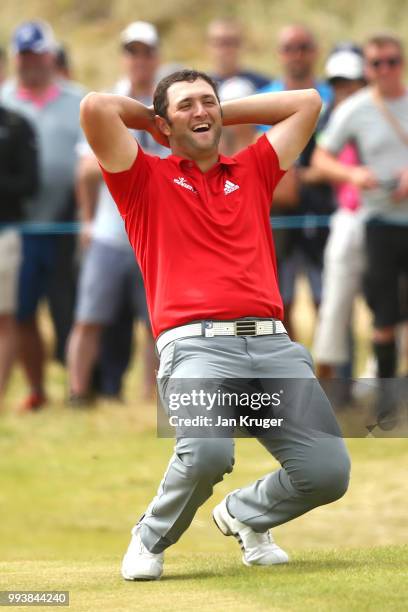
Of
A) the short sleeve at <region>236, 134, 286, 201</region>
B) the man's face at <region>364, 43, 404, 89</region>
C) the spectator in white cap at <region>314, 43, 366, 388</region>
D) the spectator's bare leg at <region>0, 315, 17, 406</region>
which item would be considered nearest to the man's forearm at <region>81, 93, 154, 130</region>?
the short sleeve at <region>236, 134, 286, 201</region>

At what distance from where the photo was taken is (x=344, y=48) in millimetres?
10195

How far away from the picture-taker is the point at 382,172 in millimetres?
9594

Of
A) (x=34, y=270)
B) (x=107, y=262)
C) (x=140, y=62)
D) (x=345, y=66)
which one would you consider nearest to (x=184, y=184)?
(x=107, y=262)

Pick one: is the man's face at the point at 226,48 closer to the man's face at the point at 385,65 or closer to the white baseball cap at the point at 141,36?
the white baseball cap at the point at 141,36

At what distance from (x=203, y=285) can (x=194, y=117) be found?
2.06 feet

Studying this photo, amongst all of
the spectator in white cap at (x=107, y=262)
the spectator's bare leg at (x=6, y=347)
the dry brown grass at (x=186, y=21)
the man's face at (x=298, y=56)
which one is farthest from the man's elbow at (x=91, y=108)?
the dry brown grass at (x=186, y=21)

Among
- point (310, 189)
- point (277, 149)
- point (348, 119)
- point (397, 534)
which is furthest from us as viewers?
point (310, 189)

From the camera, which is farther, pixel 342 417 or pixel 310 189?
pixel 310 189

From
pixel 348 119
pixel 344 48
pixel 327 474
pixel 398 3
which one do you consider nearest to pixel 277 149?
pixel 327 474

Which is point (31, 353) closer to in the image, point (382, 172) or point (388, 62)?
point (382, 172)

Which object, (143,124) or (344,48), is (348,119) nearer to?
(344,48)

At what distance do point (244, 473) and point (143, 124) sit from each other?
3420 millimetres

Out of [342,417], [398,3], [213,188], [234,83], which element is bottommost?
[342,417]

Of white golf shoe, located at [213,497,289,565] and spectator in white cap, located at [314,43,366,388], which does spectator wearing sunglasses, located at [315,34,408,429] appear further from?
white golf shoe, located at [213,497,289,565]
